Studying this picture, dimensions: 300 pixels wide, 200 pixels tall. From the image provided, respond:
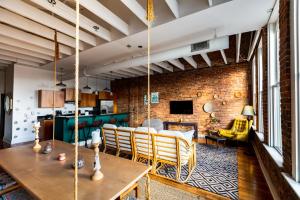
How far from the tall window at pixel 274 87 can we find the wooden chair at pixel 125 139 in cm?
260

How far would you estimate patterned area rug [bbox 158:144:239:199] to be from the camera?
2.38 metres

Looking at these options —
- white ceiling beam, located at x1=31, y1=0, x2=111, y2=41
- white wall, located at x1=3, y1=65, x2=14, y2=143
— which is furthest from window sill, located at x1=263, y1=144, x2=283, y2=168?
white wall, located at x1=3, y1=65, x2=14, y2=143

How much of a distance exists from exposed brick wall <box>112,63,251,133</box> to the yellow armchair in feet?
1.46

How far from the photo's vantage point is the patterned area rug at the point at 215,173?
7.82 feet

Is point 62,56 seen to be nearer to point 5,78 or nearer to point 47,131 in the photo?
point 47,131

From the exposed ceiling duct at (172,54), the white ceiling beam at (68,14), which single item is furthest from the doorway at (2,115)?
the white ceiling beam at (68,14)

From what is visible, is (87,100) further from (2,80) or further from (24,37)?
(24,37)

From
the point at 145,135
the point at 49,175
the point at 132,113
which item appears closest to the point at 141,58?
the point at 145,135

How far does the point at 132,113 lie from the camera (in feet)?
26.6

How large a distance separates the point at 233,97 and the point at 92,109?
268 inches

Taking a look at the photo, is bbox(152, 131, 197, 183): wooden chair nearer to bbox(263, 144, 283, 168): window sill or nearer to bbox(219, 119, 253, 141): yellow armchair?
bbox(263, 144, 283, 168): window sill

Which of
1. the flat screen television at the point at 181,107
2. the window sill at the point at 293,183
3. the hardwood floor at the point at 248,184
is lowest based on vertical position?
the hardwood floor at the point at 248,184

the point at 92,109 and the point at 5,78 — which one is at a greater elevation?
the point at 5,78

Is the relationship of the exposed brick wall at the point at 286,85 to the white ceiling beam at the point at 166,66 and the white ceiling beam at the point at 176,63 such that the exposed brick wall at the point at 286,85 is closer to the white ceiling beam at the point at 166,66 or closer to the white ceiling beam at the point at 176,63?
the white ceiling beam at the point at 176,63
